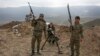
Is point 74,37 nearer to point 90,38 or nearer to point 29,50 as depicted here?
point 29,50

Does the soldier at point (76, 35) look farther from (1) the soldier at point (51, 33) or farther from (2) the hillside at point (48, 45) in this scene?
(1) the soldier at point (51, 33)

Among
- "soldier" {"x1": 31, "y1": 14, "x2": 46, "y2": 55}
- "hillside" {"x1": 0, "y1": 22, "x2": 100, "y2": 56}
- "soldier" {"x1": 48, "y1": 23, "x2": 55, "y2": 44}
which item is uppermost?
"soldier" {"x1": 31, "y1": 14, "x2": 46, "y2": 55}

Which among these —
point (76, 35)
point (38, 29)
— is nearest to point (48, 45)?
point (38, 29)

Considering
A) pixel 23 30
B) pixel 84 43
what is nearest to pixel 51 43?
pixel 84 43

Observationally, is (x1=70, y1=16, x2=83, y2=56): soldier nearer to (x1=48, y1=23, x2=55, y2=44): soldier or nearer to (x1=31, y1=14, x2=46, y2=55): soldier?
(x1=31, y1=14, x2=46, y2=55): soldier

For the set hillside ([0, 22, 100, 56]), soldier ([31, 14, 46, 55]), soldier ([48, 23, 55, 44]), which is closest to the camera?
soldier ([31, 14, 46, 55])

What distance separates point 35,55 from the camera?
666 inches

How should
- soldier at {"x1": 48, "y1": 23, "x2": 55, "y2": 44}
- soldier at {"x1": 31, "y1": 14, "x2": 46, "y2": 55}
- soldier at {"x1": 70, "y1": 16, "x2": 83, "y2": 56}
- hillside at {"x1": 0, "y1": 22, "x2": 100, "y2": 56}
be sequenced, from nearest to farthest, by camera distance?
1. soldier at {"x1": 70, "y1": 16, "x2": 83, "y2": 56}
2. soldier at {"x1": 31, "y1": 14, "x2": 46, "y2": 55}
3. hillside at {"x1": 0, "y1": 22, "x2": 100, "y2": 56}
4. soldier at {"x1": 48, "y1": 23, "x2": 55, "y2": 44}

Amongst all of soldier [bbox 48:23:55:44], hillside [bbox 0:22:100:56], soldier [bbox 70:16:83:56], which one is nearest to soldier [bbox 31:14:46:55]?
hillside [bbox 0:22:100:56]

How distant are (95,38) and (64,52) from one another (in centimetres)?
423

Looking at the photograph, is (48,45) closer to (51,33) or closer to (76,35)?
(51,33)

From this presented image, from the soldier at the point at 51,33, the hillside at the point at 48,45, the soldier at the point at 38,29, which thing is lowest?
the hillside at the point at 48,45

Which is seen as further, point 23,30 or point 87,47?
point 23,30

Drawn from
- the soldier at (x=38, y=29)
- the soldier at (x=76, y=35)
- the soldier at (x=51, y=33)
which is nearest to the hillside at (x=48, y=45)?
the soldier at (x=51, y=33)
